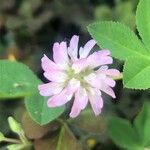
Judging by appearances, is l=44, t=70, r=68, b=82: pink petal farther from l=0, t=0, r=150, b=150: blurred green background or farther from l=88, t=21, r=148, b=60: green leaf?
l=0, t=0, r=150, b=150: blurred green background

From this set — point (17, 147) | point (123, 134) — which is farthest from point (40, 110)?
point (123, 134)

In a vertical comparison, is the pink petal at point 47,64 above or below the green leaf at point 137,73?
above

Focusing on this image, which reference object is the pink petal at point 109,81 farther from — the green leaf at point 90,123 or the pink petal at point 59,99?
the green leaf at point 90,123

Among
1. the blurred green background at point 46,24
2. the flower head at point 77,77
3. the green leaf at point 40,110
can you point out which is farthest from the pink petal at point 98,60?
the blurred green background at point 46,24

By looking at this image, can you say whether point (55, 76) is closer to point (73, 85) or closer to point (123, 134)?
point (73, 85)

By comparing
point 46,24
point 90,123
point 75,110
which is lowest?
point 46,24

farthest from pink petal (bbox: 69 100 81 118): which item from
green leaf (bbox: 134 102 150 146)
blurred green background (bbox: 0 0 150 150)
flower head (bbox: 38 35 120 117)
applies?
blurred green background (bbox: 0 0 150 150)

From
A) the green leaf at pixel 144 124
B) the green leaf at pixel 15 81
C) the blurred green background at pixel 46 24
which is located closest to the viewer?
the green leaf at pixel 15 81
